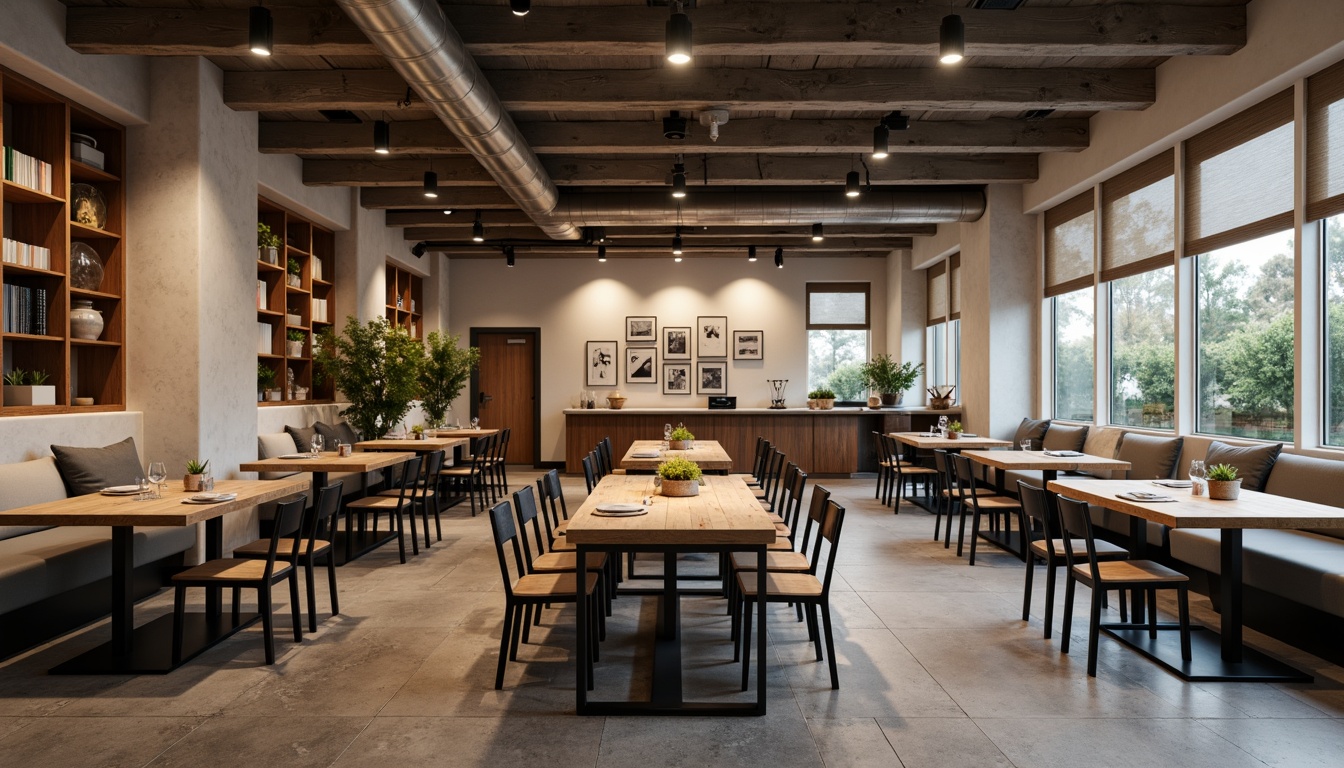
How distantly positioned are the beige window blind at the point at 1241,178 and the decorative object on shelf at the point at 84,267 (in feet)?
26.9

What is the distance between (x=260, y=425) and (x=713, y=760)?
606 cm

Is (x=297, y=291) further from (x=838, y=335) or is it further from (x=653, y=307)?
(x=838, y=335)

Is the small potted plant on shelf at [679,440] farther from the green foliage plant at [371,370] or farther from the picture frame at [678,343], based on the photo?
the picture frame at [678,343]

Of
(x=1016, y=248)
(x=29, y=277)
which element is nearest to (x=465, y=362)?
(x=29, y=277)

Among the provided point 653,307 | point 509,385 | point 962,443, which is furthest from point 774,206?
point 509,385

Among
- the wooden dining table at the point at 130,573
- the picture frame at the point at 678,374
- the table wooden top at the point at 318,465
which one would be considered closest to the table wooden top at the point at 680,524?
the wooden dining table at the point at 130,573

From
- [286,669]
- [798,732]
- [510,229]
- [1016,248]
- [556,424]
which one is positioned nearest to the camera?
[798,732]

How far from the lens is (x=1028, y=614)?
474 centimetres

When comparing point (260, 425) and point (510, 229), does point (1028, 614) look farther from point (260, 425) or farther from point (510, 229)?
point (510, 229)

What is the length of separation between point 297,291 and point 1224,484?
325 inches

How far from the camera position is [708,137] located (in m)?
7.33

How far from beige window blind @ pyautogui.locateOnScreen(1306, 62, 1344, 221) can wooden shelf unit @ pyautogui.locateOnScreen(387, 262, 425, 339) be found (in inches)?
369

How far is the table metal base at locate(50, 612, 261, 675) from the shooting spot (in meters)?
3.84

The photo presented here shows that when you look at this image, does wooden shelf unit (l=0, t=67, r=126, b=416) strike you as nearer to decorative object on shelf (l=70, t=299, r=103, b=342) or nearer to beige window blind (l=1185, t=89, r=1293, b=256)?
decorative object on shelf (l=70, t=299, r=103, b=342)
